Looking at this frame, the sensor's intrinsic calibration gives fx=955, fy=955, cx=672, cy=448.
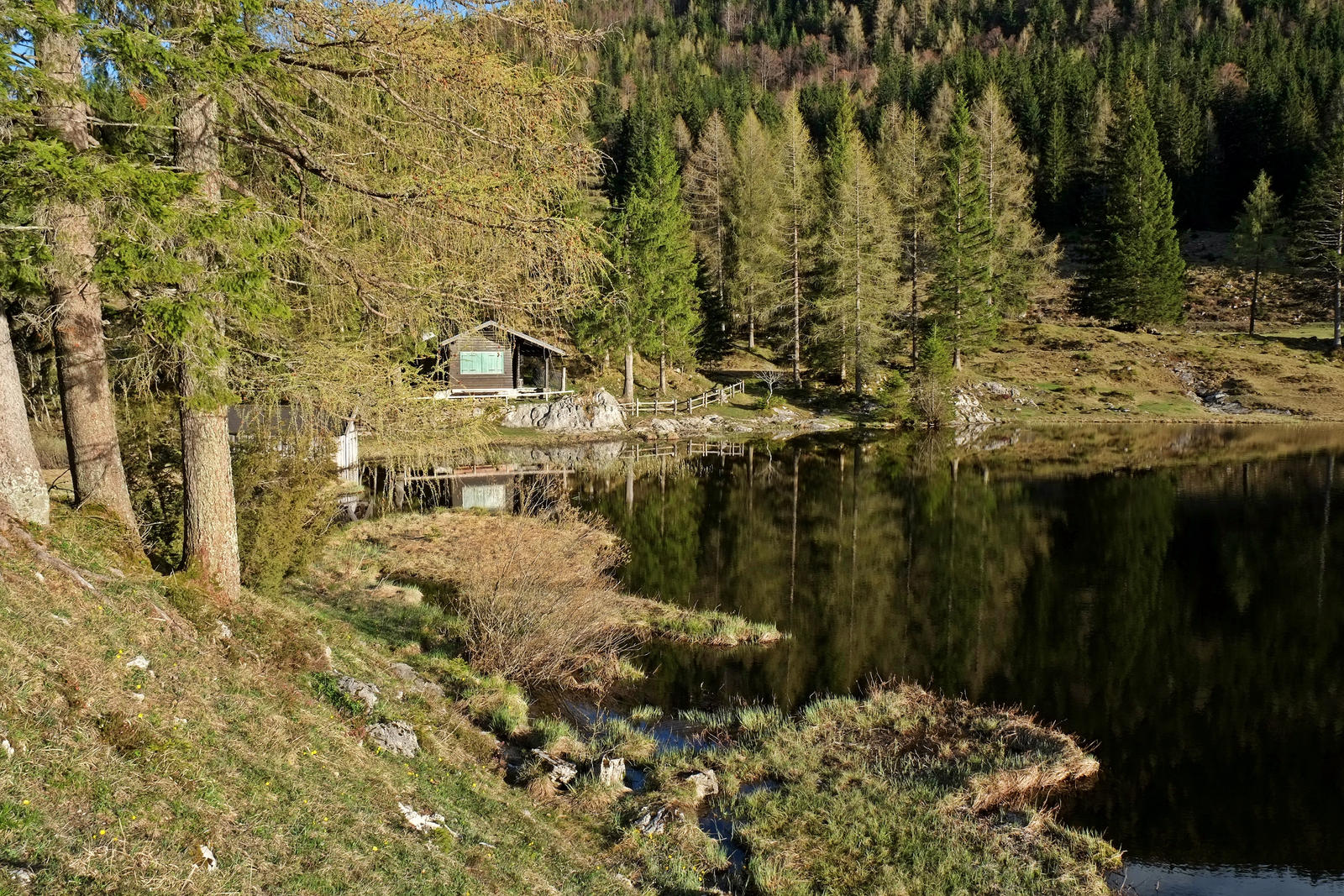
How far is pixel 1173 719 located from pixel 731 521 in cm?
1389

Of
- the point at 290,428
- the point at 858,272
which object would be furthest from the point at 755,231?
the point at 290,428

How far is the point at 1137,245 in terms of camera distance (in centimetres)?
5809

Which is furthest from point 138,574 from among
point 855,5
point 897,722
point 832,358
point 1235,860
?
point 855,5

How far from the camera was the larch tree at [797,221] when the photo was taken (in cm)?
5312

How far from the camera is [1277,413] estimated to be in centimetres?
4769

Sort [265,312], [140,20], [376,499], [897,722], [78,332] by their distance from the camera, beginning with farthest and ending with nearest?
[376,499] < [897,722] < [78,332] < [140,20] < [265,312]

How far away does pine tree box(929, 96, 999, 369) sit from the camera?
167ft

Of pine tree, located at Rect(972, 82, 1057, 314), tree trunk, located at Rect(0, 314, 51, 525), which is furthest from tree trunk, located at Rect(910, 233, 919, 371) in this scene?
tree trunk, located at Rect(0, 314, 51, 525)

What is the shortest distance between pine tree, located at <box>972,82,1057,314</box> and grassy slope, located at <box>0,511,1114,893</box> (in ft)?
160

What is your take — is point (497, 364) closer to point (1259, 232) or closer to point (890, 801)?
point (890, 801)

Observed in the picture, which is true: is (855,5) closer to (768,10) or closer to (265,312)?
(768,10)

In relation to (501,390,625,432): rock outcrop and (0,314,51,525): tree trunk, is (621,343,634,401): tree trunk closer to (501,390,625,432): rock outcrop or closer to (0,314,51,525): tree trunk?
(501,390,625,432): rock outcrop

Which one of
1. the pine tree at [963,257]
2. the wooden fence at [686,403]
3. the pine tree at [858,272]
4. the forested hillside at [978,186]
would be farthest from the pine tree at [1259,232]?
the wooden fence at [686,403]

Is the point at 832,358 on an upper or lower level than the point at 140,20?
lower
